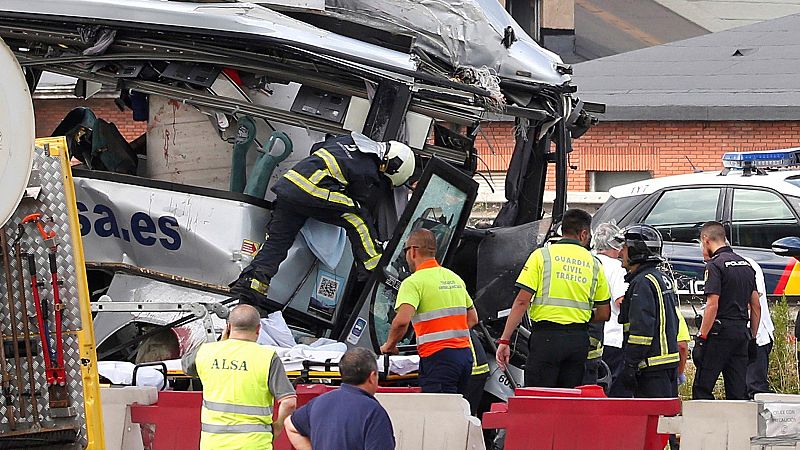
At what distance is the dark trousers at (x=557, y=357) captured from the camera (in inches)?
348

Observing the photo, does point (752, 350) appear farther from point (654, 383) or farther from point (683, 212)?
point (683, 212)

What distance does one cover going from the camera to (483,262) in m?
9.95

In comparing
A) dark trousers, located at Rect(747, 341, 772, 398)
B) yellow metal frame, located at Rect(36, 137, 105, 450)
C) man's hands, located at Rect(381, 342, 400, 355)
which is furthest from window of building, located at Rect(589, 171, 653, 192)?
yellow metal frame, located at Rect(36, 137, 105, 450)

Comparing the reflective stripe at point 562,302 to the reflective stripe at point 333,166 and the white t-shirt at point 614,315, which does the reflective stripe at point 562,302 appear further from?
the reflective stripe at point 333,166

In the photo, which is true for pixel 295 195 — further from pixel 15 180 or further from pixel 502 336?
pixel 15 180

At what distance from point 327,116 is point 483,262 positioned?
1657 millimetres

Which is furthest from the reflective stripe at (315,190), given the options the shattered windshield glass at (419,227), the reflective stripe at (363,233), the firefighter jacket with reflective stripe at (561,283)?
the firefighter jacket with reflective stripe at (561,283)

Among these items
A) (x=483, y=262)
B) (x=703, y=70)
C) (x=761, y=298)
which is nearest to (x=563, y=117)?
(x=483, y=262)

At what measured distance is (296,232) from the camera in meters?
8.88

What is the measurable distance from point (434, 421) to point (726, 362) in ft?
10.3

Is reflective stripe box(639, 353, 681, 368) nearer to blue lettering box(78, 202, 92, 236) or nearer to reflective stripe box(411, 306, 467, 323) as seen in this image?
reflective stripe box(411, 306, 467, 323)

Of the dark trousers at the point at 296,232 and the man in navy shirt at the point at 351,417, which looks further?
the dark trousers at the point at 296,232

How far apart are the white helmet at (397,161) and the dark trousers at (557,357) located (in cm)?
129

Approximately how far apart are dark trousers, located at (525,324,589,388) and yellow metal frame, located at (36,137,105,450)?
3437mm
